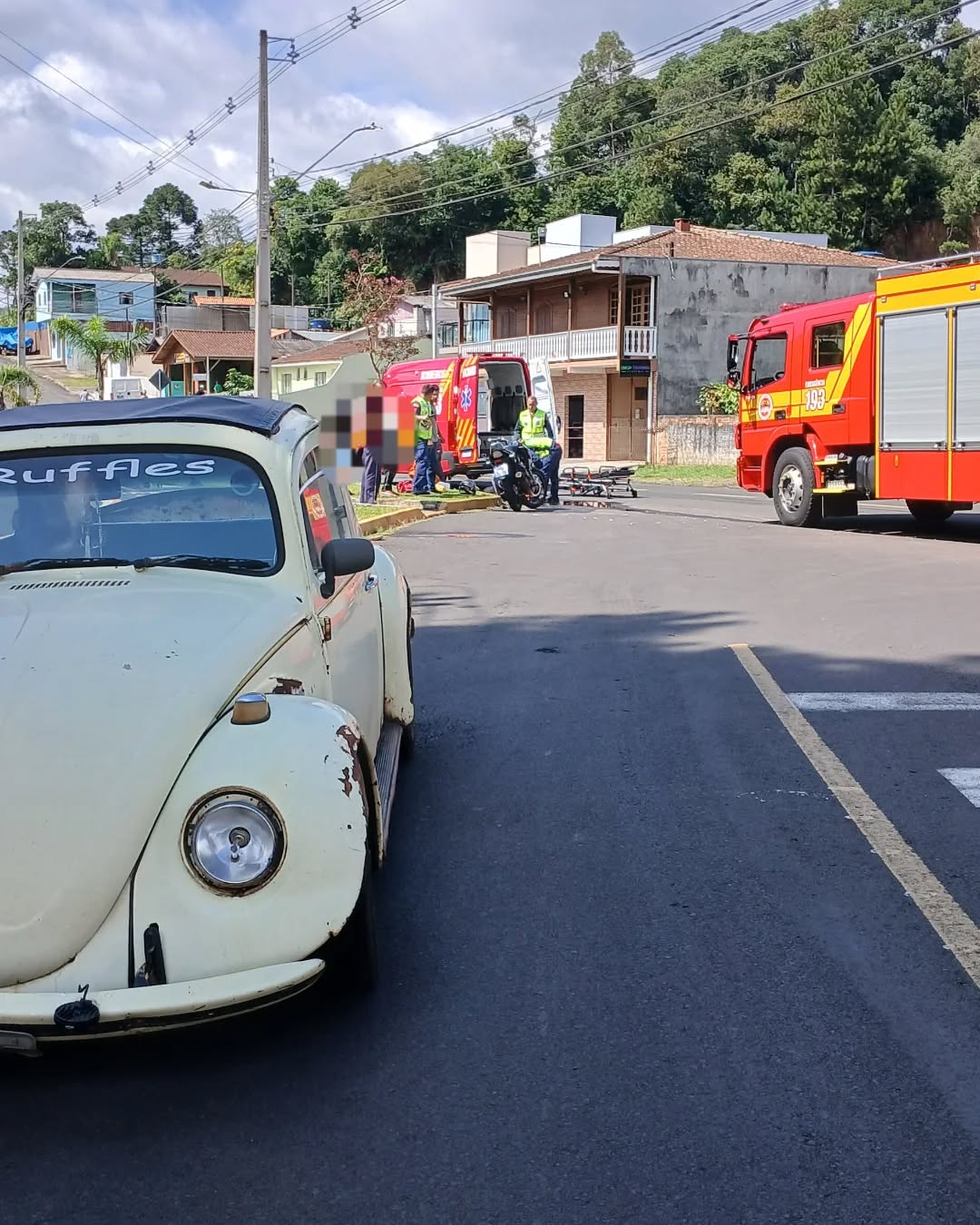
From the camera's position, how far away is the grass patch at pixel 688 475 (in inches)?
1330

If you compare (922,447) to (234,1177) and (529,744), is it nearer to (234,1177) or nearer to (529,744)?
(529,744)

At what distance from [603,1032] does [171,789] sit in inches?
53.5

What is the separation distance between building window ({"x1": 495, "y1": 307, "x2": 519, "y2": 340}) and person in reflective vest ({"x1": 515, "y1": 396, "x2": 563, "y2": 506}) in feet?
92.1

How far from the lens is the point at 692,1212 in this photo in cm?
284

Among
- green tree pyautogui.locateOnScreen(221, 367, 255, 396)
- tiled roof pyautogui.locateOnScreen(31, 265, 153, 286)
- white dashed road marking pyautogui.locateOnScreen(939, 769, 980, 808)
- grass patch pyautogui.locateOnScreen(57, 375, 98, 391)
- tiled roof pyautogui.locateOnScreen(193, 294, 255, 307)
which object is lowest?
white dashed road marking pyautogui.locateOnScreen(939, 769, 980, 808)

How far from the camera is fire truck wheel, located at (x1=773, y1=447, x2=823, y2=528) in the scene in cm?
1883

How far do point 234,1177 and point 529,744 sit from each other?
4.07 meters

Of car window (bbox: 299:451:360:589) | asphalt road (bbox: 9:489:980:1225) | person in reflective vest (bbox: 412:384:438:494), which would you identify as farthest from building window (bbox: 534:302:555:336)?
car window (bbox: 299:451:360:589)

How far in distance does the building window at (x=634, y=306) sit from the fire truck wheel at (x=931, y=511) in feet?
84.1

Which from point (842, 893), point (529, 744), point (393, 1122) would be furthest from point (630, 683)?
point (393, 1122)

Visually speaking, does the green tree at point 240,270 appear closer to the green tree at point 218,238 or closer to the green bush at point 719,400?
the green tree at point 218,238

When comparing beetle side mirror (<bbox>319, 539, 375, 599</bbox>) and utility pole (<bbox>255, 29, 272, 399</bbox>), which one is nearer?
beetle side mirror (<bbox>319, 539, 375, 599</bbox>)

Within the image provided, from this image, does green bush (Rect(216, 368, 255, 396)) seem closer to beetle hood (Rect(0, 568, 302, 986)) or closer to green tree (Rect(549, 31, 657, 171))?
green tree (Rect(549, 31, 657, 171))

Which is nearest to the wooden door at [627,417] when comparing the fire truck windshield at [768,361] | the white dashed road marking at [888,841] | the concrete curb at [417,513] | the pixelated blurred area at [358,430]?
the concrete curb at [417,513]
